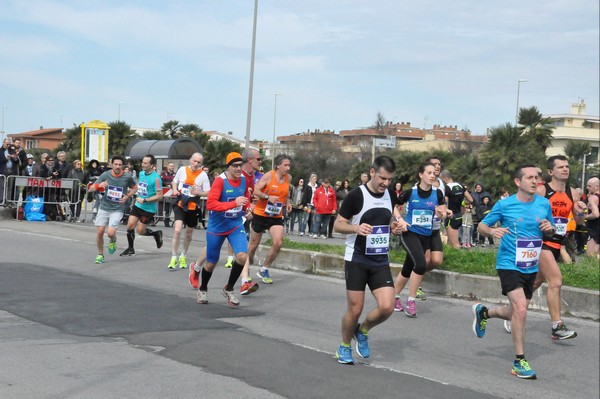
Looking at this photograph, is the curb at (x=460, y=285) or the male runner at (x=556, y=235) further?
the curb at (x=460, y=285)

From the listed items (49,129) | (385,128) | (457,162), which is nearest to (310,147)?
(385,128)

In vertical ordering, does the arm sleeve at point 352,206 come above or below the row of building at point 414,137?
below

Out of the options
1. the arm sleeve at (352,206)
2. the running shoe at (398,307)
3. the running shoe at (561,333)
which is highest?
the arm sleeve at (352,206)

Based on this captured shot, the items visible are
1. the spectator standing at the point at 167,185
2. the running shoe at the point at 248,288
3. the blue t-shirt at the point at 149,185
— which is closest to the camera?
the running shoe at the point at 248,288

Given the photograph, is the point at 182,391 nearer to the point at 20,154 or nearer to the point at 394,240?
the point at 394,240

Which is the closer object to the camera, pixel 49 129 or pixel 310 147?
pixel 310 147

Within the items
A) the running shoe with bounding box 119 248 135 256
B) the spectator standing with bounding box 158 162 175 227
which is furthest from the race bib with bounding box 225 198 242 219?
the spectator standing with bounding box 158 162 175 227

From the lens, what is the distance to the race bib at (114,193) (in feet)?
48.1

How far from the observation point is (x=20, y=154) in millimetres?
25188

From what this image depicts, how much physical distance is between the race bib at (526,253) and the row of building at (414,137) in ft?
230

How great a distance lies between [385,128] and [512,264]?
114 m

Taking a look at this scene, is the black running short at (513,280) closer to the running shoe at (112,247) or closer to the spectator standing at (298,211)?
the running shoe at (112,247)

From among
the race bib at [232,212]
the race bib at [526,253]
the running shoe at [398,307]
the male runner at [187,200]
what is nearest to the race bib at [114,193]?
the male runner at [187,200]

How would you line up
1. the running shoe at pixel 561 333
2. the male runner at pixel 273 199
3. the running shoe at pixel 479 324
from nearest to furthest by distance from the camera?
the running shoe at pixel 479 324, the running shoe at pixel 561 333, the male runner at pixel 273 199
